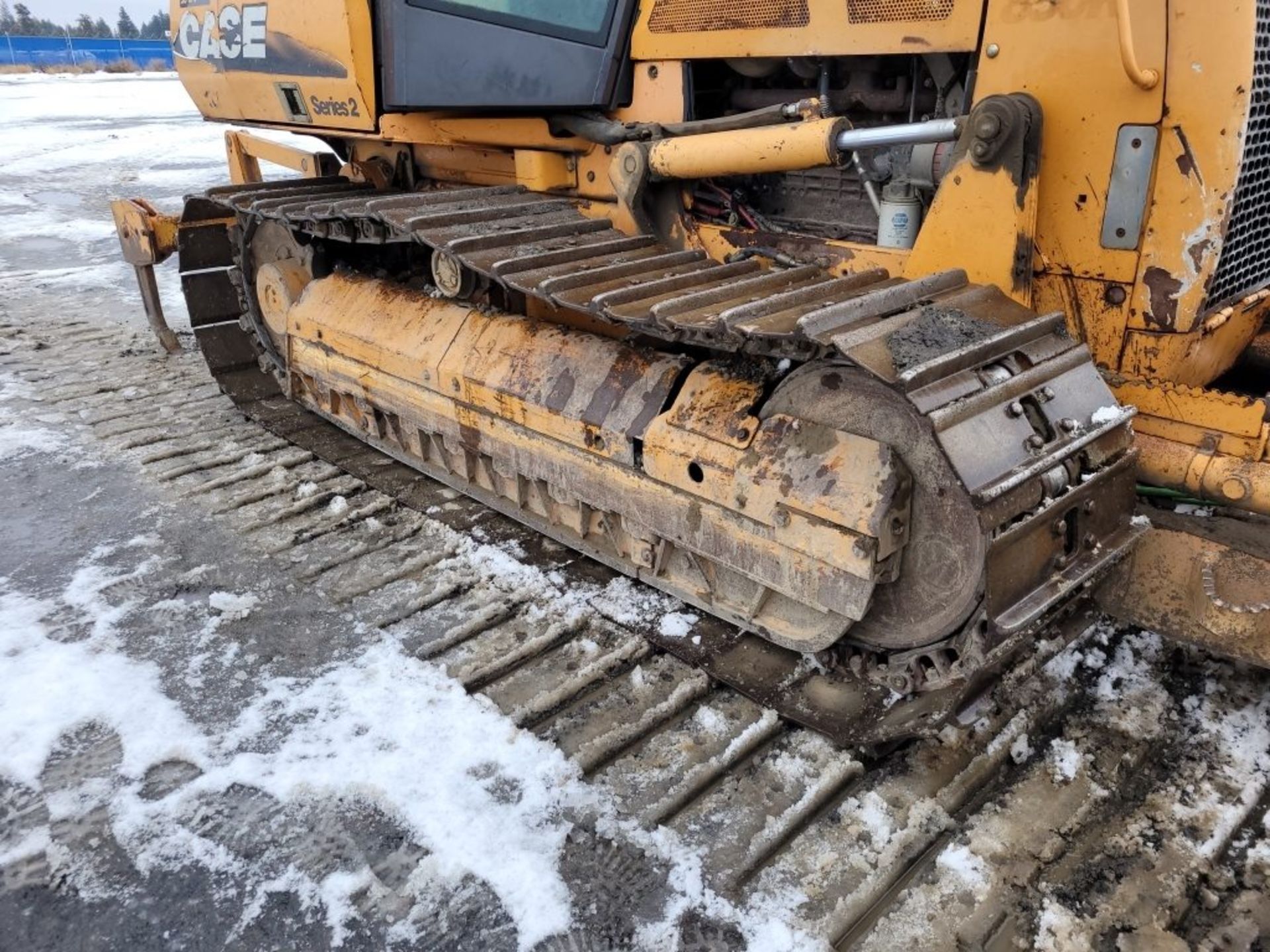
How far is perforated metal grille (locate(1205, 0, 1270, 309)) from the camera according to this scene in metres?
2.63

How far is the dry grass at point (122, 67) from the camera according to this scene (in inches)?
1454

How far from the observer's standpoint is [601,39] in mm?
3719

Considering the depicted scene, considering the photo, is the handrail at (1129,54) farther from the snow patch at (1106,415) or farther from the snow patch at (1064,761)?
the snow patch at (1064,761)

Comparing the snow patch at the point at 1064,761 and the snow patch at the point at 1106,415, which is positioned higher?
the snow patch at the point at 1106,415

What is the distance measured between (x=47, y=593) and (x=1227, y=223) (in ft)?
13.5

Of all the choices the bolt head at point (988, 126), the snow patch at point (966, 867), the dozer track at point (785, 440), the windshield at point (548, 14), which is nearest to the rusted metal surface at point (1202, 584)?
the dozer track at point (785, 440)

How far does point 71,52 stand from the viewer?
39625 millimetres

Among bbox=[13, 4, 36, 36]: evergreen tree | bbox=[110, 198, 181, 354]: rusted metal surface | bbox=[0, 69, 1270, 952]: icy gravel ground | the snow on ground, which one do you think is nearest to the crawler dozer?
bbox=[0, 69, 1270, 952]: icy gravel ground

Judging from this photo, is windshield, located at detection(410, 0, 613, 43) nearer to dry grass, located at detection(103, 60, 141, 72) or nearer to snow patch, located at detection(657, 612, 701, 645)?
snow patch, located at detection(657, 612, 701, 645)

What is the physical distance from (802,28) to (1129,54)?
1042 mm

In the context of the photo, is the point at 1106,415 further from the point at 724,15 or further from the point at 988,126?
the point at 724,15

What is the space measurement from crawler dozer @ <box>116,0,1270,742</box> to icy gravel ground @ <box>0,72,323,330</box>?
452cm

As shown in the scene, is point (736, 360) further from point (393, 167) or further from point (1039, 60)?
point (393, 167)

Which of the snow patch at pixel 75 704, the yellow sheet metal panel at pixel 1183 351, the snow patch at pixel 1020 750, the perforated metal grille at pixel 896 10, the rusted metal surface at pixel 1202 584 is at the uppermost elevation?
the perforated metal grille at pixel 896 10
